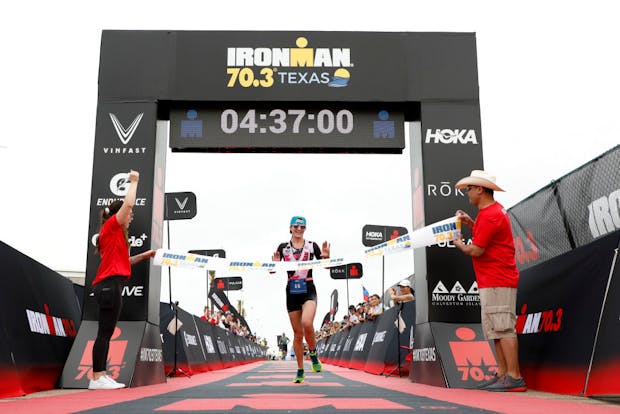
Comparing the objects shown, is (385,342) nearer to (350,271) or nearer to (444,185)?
(444,185)

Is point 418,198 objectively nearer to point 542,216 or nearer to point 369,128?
point 369,128

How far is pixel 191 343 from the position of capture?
1220 centimetres

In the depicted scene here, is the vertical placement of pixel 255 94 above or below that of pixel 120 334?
above

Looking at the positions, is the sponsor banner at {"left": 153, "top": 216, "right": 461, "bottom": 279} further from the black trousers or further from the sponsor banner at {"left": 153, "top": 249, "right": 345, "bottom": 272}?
the black trousers

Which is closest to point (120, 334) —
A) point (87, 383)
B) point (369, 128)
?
point (87, 383)

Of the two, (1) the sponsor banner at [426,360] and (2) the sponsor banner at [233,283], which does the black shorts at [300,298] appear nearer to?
(1) the sponsor banner at [426,360]

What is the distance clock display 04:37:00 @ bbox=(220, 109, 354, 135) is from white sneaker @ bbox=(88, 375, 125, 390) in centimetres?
323

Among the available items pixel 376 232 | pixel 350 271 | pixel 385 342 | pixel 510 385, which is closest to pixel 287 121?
pixel 510 385

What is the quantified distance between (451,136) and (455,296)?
1.99m

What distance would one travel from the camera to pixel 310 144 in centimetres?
716

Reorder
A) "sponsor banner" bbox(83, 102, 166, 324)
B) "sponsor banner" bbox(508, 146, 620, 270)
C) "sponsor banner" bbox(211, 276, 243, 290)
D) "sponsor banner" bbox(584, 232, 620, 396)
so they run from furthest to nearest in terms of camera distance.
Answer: "sponsor banner" bbox(211, 276, 243, 290), "sponsor banner" bbox(83, 102, 166, 324), "sponsor banner" bbox(508, 146, 620, 270), "sponsor banner" bbox(584, 232, 620, 396)

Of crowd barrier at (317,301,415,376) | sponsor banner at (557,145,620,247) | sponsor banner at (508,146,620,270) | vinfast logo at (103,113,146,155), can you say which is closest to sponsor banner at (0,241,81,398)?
vinfast logo at (103,113,146,155)

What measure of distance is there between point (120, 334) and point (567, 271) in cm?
482

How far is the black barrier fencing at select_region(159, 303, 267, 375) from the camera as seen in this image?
10586 mm
